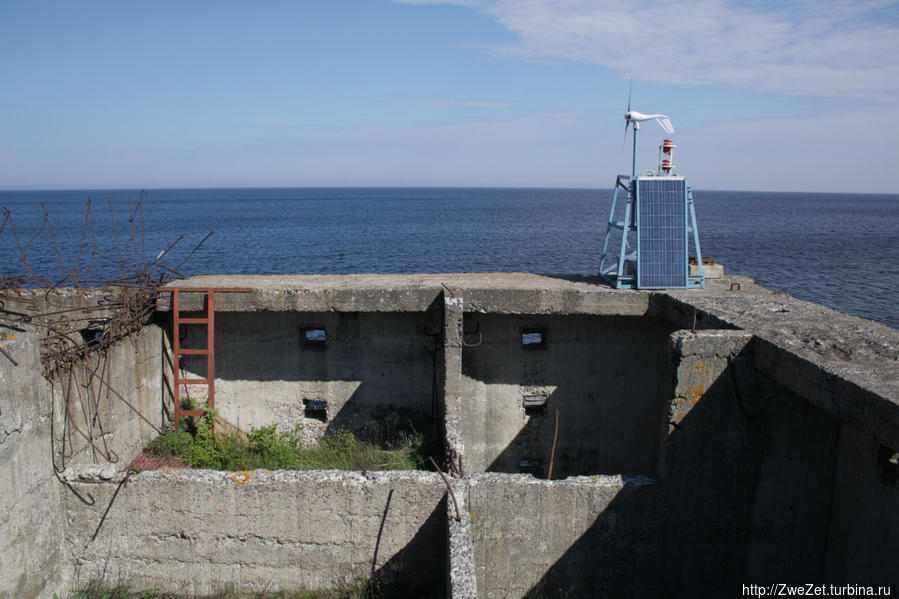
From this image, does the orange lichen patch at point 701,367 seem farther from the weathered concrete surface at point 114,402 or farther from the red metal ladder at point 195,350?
the weathered concrete surface at point 114,402

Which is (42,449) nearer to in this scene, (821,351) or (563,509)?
(563,509)

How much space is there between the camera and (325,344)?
36.7ft

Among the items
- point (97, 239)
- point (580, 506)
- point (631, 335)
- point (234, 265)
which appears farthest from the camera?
point (97, 239)

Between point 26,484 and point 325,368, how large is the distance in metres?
4.96

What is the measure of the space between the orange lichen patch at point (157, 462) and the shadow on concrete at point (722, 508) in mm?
5930

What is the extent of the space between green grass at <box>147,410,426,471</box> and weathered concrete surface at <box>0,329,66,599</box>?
2.45 m

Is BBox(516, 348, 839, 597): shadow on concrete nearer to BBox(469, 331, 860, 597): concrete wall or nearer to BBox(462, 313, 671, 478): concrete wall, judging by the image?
BBox(469, 331, 860, 597): concrete wall

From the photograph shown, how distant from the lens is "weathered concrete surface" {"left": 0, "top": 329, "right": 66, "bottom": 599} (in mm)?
6773

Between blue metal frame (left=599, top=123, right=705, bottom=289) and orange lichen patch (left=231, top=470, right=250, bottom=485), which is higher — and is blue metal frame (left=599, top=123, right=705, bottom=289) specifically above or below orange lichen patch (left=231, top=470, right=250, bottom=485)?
above

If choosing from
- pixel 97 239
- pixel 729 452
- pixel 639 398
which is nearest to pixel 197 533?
pixel 729 452

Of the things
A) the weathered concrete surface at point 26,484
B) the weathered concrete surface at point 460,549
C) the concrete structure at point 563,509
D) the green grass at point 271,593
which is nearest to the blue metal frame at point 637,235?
the concrete structure at point 563,509

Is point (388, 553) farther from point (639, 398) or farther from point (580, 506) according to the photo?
point (639, 398)

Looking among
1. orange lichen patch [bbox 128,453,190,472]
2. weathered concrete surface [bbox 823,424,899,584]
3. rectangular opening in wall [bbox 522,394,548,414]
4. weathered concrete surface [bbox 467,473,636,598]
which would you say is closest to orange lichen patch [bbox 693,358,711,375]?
weathered concrete surface [bbox 467,473,636,598]

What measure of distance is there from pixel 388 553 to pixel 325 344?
4511 millimetres
